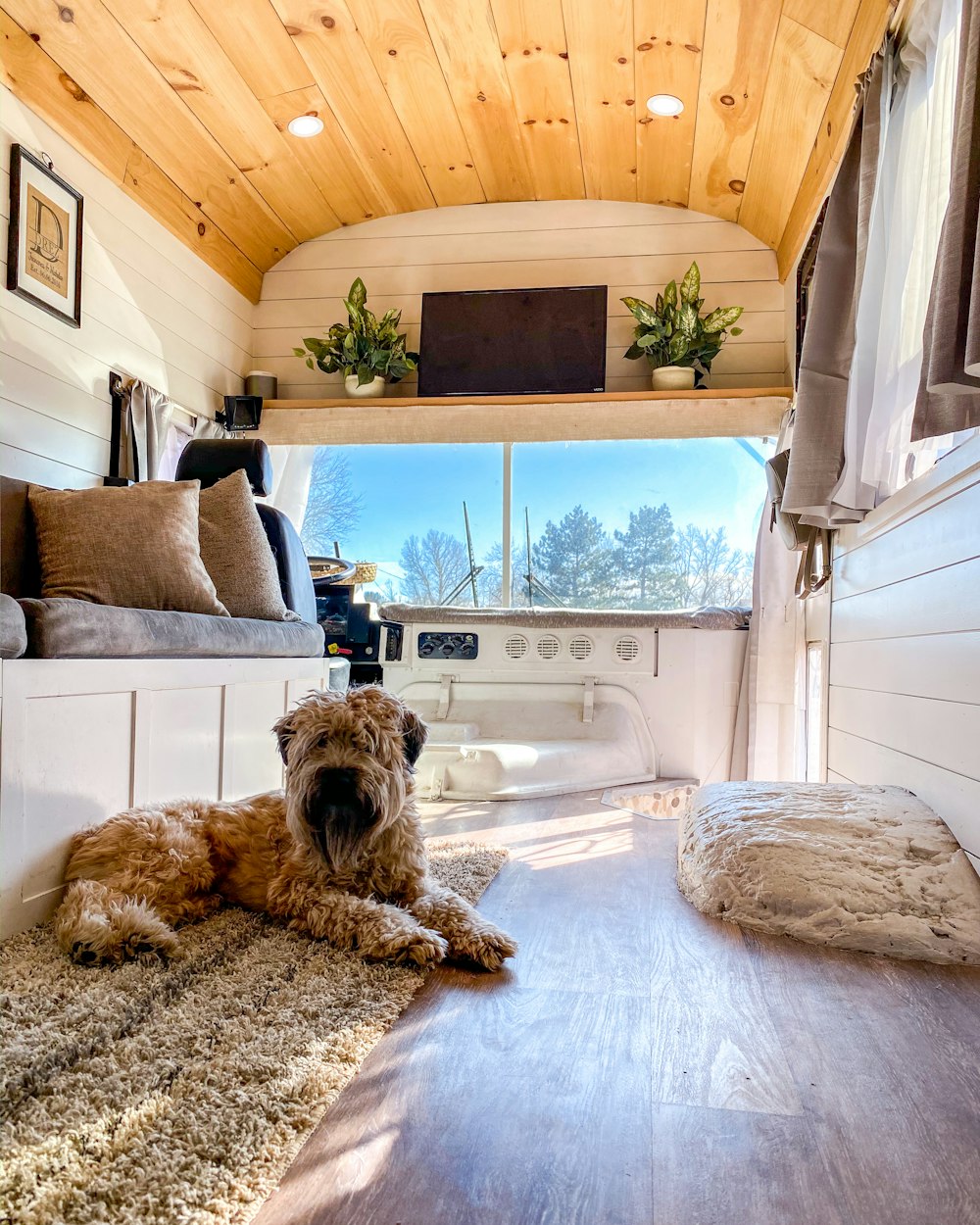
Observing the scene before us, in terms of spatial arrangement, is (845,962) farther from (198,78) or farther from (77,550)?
(198,78)

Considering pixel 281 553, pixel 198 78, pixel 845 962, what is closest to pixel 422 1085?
pixel 845 962

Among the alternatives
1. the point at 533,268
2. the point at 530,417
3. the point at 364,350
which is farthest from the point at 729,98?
the point at 364,350

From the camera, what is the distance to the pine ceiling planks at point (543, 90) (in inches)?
127

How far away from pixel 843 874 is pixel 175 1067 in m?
1.38

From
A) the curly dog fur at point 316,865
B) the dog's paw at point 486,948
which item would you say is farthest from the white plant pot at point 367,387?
the dog's paw at point 486,948

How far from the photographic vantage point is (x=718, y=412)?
14.0ft

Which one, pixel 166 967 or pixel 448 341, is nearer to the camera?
pixel 166 967

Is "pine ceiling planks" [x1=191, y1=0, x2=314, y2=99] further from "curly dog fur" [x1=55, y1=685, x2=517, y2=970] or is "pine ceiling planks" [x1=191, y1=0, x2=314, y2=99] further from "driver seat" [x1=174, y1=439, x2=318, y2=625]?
"curly dog fur" [x1=55, y1=685, x2=517, y2=970]

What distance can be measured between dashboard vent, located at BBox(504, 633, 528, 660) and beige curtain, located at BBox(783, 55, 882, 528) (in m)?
2.05

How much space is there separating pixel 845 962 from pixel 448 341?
3.75 m

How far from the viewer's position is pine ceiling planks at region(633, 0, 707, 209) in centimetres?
313

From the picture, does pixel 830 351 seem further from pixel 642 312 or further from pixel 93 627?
pixel 93 627

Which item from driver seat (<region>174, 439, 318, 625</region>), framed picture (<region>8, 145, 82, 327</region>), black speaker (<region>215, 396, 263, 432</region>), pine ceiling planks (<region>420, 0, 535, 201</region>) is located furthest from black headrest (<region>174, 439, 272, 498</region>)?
pine ceiling planks (<region>420, 0, 535, 201</region>)

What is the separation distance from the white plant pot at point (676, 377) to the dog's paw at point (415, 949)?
134 inches
